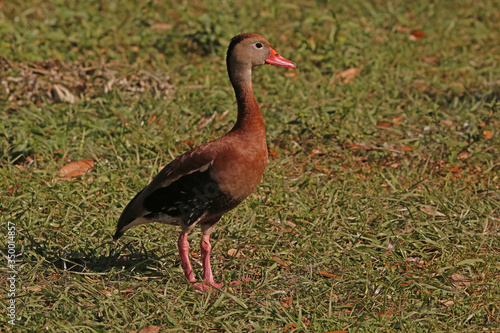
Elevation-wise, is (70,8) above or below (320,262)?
above

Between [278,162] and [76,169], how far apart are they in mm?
1744

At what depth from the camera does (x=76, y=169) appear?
233 inches

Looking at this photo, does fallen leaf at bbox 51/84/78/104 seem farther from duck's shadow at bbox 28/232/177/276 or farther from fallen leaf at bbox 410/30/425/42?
fallen leaf at bbox 410/30/425/42

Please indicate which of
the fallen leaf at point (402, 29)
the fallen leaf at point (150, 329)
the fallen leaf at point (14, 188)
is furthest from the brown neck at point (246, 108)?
the fallen leaf at point (402, 29)

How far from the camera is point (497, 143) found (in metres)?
6.45

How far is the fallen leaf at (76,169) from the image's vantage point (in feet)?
19.2

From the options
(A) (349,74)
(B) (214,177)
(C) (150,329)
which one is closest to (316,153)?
(A) (349,74)

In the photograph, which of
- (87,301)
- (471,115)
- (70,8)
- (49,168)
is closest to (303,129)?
(471,115)

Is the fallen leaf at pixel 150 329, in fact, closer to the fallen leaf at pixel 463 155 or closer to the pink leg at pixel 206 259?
the pink leg at pixel 206 259

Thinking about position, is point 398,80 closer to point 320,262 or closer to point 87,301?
point 320,262

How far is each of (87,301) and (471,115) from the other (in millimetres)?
4400

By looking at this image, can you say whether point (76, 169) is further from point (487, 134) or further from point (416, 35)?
point (416, 35)

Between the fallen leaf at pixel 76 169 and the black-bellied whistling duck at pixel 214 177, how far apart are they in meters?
1.35

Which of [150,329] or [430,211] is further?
[430,211]
